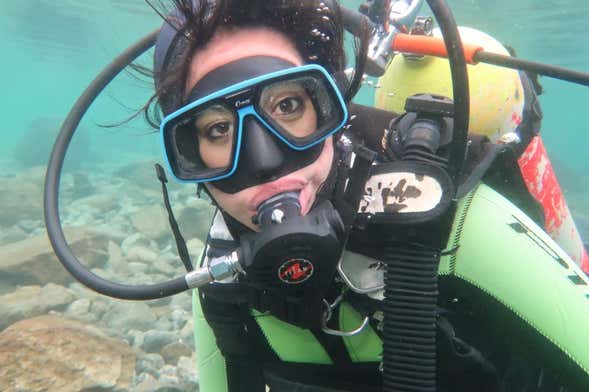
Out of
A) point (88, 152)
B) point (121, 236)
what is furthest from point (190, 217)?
point (88, 152)

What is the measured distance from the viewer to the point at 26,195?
16.7m

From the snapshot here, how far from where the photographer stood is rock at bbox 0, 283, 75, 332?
6457 mm

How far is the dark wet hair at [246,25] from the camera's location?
1968 millimetres

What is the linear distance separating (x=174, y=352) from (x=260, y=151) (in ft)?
16.0

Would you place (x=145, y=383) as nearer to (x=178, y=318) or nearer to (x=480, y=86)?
(x=178, y=318)

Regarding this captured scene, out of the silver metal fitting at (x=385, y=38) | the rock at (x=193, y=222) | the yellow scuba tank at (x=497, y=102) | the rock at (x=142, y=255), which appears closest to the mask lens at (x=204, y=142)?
the silver metal fitting at (x=385, y=38)

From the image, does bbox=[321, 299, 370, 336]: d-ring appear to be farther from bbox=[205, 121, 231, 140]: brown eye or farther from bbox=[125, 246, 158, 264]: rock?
bbox=[125, 246, 158, 264]: rock

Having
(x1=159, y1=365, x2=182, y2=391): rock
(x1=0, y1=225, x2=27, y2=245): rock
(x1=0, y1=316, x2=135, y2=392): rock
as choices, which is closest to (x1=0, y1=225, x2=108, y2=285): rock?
(x1=0, y1=316, x2=135, y2=392): rock

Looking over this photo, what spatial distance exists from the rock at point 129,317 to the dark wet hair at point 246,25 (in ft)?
18.0

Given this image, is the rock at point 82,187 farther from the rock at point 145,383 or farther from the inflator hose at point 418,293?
the inflator hose at point 418,293

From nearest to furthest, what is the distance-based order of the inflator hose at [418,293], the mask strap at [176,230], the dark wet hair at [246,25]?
the inflator hose at [418,293]
the dark wet hair at [246,25]
the mask strap at [176,230]

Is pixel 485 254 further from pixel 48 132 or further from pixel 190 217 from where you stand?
pixel 48 132

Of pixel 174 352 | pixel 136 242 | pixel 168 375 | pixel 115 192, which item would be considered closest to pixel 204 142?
pixel 168 375

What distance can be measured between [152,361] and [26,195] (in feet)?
44.1
